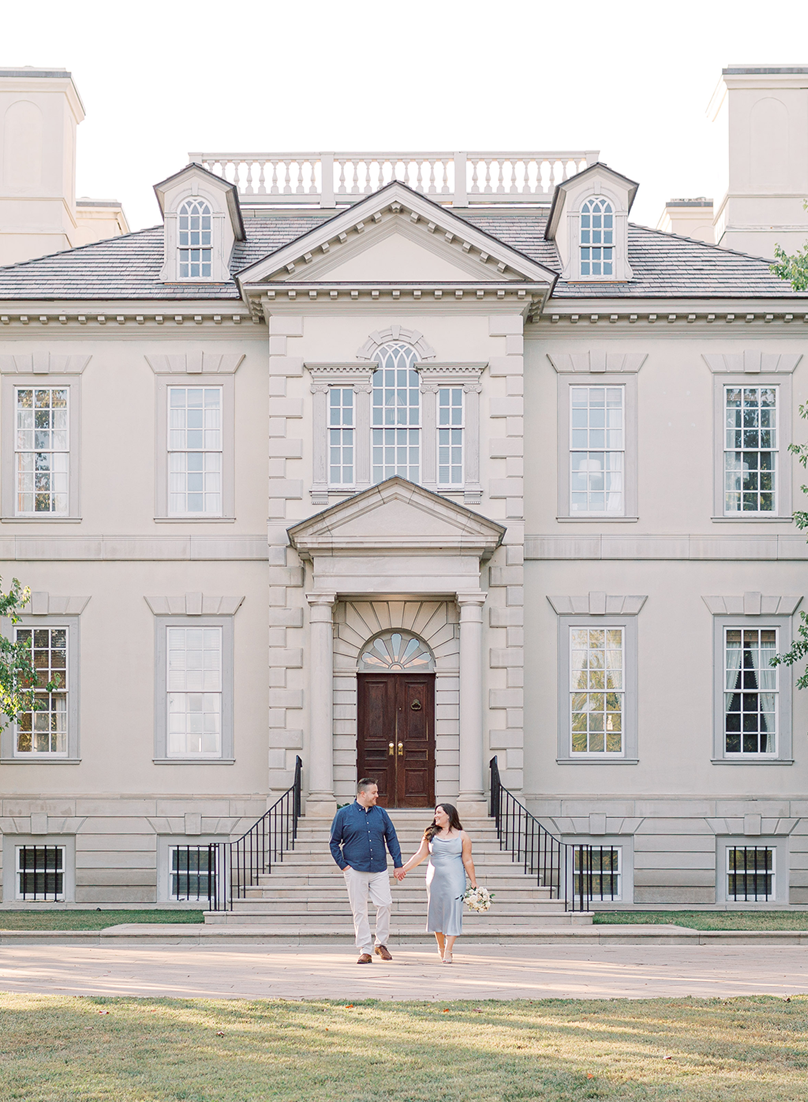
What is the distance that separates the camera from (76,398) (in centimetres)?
2256

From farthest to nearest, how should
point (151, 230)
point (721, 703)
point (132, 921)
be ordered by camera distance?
point (151, 230) < point (721, 703) < point (132, 921)

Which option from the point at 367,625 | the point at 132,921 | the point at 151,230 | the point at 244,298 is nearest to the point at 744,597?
the point at 367,625

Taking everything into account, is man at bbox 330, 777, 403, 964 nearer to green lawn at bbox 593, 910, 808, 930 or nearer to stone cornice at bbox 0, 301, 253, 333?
green lawn at bbox 593, 910, 808, 930

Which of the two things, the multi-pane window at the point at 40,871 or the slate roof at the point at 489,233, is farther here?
the slate roof at the point at 489,233

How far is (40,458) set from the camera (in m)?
22.6

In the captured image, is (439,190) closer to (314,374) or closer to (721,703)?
(314,374)

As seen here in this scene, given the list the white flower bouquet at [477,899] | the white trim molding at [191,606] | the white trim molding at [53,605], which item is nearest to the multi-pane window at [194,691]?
the white trim molding at [191,606]

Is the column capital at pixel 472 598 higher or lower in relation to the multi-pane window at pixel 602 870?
higher

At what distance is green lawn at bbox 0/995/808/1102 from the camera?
26.8 ft

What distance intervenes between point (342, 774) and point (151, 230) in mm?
10981

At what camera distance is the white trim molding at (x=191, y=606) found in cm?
2212

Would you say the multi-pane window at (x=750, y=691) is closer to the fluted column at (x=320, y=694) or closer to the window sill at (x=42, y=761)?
the fluted column at (x=320, y=694)

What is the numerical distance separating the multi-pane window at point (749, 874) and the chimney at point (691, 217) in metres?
14.8

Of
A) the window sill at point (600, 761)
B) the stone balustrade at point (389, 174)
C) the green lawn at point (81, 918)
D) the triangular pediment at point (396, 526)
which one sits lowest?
the green lawn at point (81, 918)
